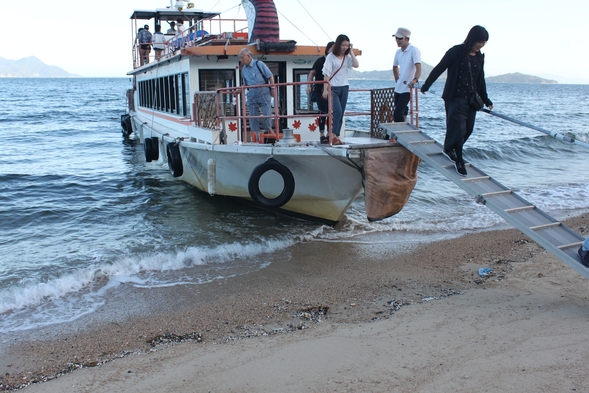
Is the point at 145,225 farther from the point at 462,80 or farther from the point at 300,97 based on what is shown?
the point at 462,80

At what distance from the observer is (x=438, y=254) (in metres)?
8.36

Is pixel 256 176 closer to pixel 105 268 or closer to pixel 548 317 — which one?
pixel 105 268

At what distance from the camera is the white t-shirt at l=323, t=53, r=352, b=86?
26.1ft

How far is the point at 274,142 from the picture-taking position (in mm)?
9336

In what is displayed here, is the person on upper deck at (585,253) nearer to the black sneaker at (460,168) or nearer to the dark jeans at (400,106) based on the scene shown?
the black sneaker at (460,168)

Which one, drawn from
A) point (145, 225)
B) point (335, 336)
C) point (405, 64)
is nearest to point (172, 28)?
point (145, 225)

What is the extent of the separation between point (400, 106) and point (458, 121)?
6.04 feet

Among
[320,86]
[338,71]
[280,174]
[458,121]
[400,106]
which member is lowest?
[280,174]

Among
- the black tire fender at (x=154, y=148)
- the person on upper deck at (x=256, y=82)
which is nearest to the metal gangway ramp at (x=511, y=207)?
the person on upper deck at (x=256, y=82)

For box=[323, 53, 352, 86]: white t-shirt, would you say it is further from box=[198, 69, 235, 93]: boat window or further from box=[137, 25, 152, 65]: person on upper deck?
box=[137, 25, 152, 65]: person on upper deck

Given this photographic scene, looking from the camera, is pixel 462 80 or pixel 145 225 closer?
pixel 462 80

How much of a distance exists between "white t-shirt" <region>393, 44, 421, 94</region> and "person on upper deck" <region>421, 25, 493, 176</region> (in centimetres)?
102

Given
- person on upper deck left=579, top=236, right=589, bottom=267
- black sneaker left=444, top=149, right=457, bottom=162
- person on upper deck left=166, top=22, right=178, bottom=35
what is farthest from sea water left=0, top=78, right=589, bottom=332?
person on upper deck left=166, top=22, right=178, bottom=35

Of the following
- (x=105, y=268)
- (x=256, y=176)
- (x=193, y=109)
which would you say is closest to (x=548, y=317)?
(x=256, y=176)
